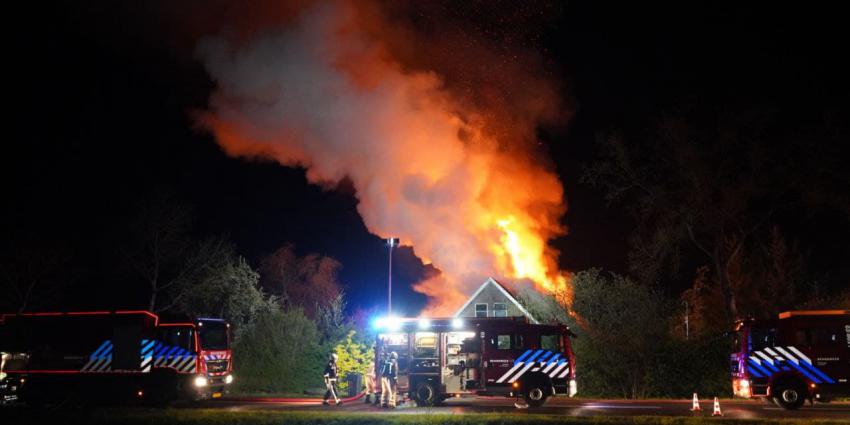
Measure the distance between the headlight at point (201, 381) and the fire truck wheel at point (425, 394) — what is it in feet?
25.6

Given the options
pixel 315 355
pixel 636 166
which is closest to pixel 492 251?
pixel 636 166

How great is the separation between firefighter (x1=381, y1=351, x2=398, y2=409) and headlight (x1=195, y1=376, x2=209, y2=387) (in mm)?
6682

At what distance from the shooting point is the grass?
63.7 feet

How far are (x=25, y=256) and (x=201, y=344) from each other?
26783mm

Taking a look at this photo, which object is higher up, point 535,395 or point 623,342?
point 623,342

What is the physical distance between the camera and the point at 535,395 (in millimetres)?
26750

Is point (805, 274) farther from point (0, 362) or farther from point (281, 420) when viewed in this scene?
point (0, 362)

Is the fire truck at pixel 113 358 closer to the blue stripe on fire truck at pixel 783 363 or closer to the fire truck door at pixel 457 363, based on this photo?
the fire truck door at pixel 457 363

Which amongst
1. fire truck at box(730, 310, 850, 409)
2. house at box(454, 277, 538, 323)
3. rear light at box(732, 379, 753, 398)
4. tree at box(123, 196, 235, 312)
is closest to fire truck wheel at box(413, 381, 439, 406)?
rear light at box(732, 379, 753, 398)

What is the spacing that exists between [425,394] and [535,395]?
3.86 m

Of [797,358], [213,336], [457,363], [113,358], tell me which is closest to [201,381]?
[213,336]

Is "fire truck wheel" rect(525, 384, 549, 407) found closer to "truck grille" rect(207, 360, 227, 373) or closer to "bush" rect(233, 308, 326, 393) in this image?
"truck grille" rect(207, 360, 227, 373)

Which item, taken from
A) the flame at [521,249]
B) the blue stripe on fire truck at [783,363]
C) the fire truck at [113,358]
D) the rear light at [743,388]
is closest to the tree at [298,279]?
the flame at [521,249]

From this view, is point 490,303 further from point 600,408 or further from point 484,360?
point 600,408
